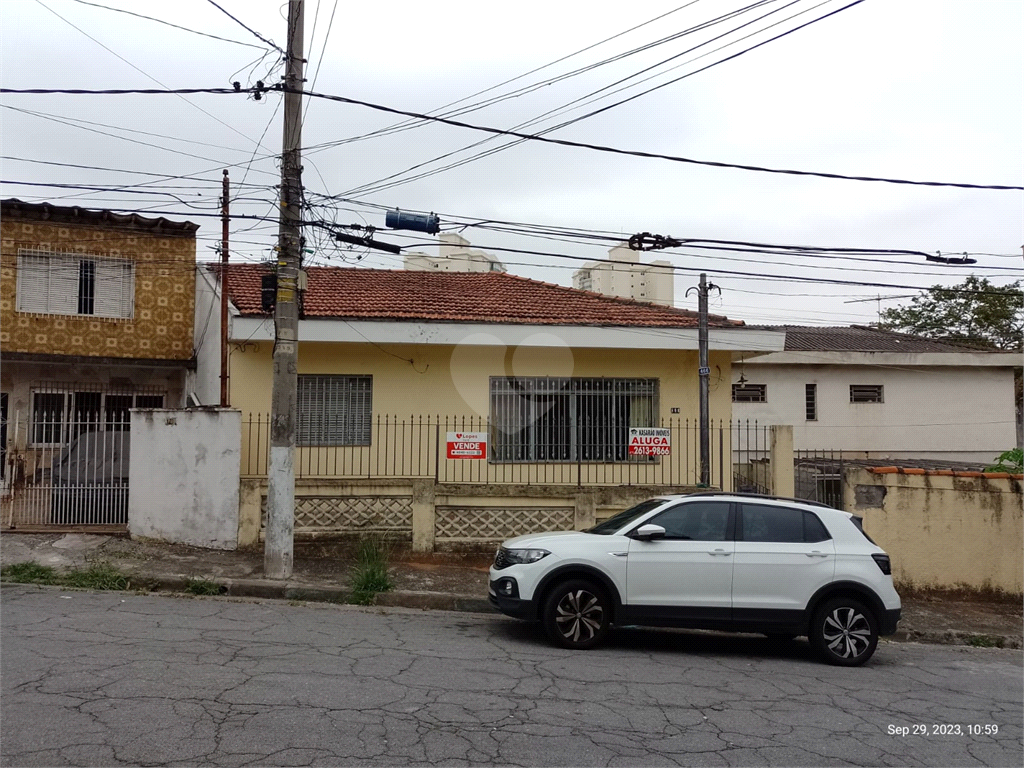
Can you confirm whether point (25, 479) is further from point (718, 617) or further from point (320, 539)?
point (718, 617)

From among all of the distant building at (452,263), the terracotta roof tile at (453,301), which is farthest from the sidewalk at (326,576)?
the distant building at (452,263)

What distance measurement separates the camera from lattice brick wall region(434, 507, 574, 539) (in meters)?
11.5

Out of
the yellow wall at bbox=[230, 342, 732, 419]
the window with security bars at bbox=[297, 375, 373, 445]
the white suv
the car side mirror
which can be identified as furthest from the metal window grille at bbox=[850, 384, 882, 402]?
the car side mirror

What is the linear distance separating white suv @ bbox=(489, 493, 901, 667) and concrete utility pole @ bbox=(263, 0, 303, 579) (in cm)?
347

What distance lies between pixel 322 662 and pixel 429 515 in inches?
197

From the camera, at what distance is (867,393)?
24.4m

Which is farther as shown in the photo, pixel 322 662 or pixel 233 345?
pixel 233 345

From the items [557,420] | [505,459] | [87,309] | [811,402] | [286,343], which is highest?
[87,309]

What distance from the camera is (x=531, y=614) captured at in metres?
7.47

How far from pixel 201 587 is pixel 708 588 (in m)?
5.81

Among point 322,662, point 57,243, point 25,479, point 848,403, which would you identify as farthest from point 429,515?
point 848,403

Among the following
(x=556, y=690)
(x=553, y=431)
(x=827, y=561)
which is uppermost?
(x=553, y=431)

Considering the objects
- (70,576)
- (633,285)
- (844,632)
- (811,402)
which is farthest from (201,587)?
(811,402)

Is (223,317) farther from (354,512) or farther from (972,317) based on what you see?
(972,317)
